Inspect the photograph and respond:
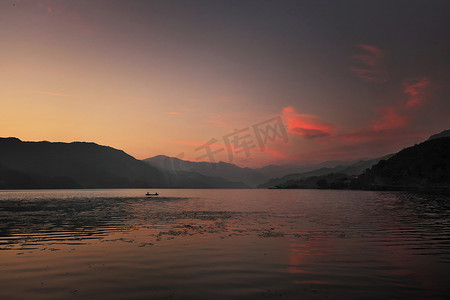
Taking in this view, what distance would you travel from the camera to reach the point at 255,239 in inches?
1241

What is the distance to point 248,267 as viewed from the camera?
2050 centimetres

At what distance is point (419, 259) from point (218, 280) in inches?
636

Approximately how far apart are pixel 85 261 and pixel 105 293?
8430 mm

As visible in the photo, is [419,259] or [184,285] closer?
[184,285]

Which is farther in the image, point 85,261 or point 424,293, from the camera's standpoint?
point 85,261

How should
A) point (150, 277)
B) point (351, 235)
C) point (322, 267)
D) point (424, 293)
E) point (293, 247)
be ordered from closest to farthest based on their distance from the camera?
point (424, 293)
point (150, 277)
point (322, 267)
point (293, 247)
point (351, 235)

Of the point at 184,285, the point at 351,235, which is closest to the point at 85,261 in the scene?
the point at 184,285

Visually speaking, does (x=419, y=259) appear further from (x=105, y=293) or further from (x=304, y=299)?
(x=105, y=293)

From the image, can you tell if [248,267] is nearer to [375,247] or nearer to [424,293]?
[424,293]

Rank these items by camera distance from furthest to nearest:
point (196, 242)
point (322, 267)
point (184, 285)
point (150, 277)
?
point (196, 242) → point (322, 267) → point (150, 277) → point (184, 285)

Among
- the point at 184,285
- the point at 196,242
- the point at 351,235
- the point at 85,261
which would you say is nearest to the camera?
the point at 184,285

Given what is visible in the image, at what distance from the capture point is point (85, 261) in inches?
873

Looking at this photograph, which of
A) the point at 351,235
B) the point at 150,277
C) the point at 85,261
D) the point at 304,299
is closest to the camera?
the point at 304,299

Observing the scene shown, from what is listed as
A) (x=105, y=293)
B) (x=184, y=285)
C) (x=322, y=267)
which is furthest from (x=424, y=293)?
(x=105, y=293)
